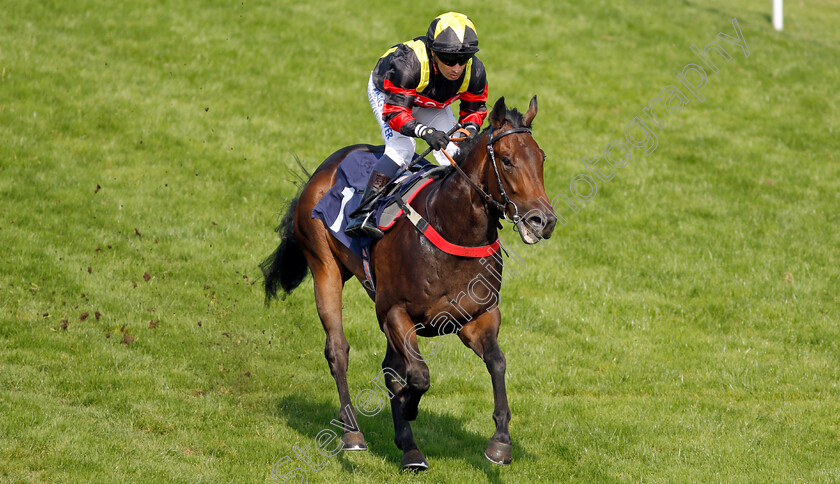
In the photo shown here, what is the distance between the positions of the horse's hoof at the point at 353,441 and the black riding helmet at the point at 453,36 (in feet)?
10.5

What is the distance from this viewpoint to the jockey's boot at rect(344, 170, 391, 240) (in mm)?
6914

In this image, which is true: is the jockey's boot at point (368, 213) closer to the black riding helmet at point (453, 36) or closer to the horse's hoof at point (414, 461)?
the black riding helmet at point (453, 36)

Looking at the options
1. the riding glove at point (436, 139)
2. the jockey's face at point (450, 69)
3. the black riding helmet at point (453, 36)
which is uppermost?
the black riding helmet at point (453, 36)

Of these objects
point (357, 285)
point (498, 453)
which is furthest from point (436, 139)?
point (357, 285)

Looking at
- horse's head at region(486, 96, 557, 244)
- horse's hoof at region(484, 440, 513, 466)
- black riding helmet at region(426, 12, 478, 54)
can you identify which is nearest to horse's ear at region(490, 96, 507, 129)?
horse's head at region(486, 96, 557, 244)

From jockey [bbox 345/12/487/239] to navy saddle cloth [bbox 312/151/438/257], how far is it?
6.3 inches

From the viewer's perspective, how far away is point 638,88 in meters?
17.1

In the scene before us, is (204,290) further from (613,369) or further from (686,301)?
(686,301)

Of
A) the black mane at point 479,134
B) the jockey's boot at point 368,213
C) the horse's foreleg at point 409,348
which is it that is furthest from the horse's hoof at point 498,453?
the black mane at point 479,134

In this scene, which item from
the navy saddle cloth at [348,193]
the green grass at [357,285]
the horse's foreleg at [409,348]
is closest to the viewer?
the horse's foreleg at [409,348]

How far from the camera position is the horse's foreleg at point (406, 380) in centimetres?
634

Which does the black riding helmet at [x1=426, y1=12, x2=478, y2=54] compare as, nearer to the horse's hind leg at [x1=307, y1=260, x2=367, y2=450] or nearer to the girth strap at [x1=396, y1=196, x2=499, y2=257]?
the girth strap at [x1=396, y1=196, x2=499, y2=257]

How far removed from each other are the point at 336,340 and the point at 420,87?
2438mm

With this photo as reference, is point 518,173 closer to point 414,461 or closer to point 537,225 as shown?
point 537,225
